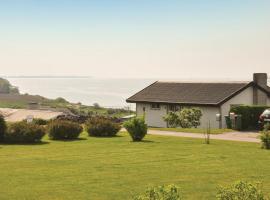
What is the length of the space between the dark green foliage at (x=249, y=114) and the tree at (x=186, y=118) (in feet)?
12.4

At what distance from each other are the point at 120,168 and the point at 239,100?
83.2 ft

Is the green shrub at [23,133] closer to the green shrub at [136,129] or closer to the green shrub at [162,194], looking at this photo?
the green shrub at [136,129]

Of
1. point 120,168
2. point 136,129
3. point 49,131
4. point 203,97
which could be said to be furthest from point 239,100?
point 120,168

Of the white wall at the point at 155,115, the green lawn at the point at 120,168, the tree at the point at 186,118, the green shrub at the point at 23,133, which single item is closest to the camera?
the green lawn at the point at 120,168

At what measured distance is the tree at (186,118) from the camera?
3806 centimetres

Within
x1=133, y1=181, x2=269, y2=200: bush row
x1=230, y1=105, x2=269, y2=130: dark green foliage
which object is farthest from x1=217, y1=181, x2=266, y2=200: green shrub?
x1=230, y1=105, x2=269, y2=130: dark green foliage

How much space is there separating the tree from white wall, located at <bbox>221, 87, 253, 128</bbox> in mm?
1989

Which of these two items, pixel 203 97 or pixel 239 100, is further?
pixel 203 97

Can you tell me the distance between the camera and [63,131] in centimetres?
2767

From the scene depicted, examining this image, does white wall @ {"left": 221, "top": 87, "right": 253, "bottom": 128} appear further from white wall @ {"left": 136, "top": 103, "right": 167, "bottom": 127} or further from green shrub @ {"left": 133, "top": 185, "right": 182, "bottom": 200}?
green shrub @ {"left": 133, "top": 185, "right": 182, "bottom": 200}

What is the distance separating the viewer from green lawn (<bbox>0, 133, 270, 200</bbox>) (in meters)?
12.9

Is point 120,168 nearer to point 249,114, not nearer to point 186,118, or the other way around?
point 249,114

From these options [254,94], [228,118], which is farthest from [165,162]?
[254,94]

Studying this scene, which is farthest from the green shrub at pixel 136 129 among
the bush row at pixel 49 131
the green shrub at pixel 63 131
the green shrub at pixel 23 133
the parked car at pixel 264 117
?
the parked car at pixel 264 117
